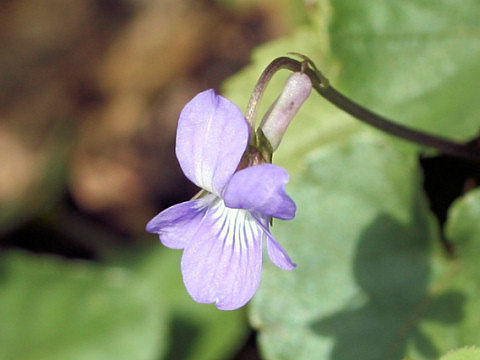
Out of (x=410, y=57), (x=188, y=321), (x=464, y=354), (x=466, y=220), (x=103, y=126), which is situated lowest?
(x=464, y=354)

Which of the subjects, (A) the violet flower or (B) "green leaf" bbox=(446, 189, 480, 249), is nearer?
(A) the violet flower

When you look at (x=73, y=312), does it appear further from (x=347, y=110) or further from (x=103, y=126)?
(x=347, y=110)

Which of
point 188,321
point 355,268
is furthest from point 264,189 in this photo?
point 188,321

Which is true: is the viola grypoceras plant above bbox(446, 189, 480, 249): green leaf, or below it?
above

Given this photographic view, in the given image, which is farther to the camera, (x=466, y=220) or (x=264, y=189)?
(x=466, y=220)

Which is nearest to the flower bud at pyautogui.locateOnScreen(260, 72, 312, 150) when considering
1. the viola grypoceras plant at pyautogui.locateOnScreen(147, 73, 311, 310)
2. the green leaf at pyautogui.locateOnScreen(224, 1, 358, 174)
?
the viola grypoceras plant at pyautogui.locateOnScreen(147, 73, 311, 310)

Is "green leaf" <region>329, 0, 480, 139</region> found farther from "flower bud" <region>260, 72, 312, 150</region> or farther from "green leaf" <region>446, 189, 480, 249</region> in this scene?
"flower bud" <region>260, 72, 312, 150</region>

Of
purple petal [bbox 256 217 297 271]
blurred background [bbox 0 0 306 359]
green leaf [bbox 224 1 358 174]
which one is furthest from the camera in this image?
blurred background [bbox 0 0 306 359]

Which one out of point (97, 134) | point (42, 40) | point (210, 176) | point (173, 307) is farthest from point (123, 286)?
point (42, 40)
